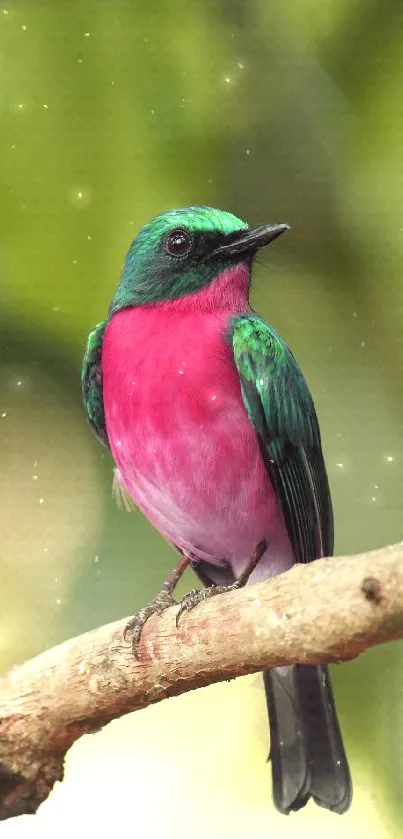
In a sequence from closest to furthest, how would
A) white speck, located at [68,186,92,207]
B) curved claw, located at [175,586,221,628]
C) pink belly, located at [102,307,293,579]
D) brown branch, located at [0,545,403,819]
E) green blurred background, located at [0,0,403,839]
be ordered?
brown branch, located at [0,545,403,819] → curved claw, located at [175,586,221,628] → pink belly, located at [102,307,293,579] → green blurred background, located at [0,0,403,839] → white speck, located at [68,186,92,207]

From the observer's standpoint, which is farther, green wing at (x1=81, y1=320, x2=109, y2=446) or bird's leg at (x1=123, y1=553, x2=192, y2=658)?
green wing at (x1=81, y1=320, x2=109, y2=446)

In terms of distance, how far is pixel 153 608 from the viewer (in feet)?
8.01

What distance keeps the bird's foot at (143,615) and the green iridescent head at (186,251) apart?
0.72 meters

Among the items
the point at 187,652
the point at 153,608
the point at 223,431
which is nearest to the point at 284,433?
the point at 223,431

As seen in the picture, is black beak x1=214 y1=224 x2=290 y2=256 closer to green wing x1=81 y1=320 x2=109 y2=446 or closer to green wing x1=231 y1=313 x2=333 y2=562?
green wing x1=231 y1=313 x2=333 y2=562

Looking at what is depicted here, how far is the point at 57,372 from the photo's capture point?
11.7ft

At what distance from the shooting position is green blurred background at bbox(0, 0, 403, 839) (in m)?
3.38

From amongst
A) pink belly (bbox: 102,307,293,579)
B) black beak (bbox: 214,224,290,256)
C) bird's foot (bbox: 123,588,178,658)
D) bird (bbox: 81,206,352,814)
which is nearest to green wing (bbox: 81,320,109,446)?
bird (bbox: 81,206,352,814)

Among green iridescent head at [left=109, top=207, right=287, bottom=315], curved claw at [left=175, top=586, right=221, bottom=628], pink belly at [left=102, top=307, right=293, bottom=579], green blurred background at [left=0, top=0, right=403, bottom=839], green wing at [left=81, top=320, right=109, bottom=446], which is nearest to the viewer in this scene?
curved claw at [left=175, top=586, right=221, bottom=628]

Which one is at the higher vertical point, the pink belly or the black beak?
the black beak

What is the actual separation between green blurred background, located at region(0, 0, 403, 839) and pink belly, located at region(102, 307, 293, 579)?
77 cm

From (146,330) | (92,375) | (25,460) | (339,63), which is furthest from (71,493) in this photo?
(339,63)

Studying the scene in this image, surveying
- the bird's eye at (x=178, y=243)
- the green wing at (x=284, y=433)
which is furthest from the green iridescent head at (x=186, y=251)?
the green wing at (x=284, y=433)

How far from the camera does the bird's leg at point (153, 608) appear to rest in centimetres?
223
